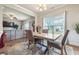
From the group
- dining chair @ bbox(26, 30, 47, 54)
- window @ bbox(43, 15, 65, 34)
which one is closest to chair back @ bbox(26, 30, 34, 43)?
dining chair @ bbox(26, 30, 47, 54)

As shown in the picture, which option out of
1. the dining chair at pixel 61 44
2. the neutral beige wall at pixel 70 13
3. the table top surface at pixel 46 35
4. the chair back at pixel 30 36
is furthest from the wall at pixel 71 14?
the chair back at pixel 30 36

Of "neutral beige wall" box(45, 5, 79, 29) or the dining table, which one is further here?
the dining table

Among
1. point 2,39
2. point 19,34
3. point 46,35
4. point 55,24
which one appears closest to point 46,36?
point 46,35

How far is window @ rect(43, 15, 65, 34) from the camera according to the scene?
1926 millimetres

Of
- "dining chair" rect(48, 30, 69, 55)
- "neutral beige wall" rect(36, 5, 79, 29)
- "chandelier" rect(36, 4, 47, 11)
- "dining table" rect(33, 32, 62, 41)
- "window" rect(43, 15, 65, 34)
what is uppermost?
"chandelier" rect(36, 4, 47, 11)

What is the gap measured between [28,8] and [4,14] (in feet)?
1.43

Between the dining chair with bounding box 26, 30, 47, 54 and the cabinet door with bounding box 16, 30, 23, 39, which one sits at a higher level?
the cabinet door with bounding box 16, 30, 23, 39

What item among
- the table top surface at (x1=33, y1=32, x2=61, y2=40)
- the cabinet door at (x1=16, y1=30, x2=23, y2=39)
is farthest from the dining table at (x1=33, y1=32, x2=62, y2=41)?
the cabinet door at (x1=16, y1=30, x2=23, y2=39)

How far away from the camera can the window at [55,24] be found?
1926 mm

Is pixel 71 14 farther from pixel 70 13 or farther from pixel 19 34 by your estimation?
pixel 19 34

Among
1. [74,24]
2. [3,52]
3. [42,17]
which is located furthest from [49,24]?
[3,52]

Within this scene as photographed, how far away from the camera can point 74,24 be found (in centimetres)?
191

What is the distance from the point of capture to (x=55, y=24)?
6.36ft

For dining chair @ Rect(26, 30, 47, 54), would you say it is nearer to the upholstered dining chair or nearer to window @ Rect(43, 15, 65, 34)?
window @ Rect(43, 15, 65, 34)
